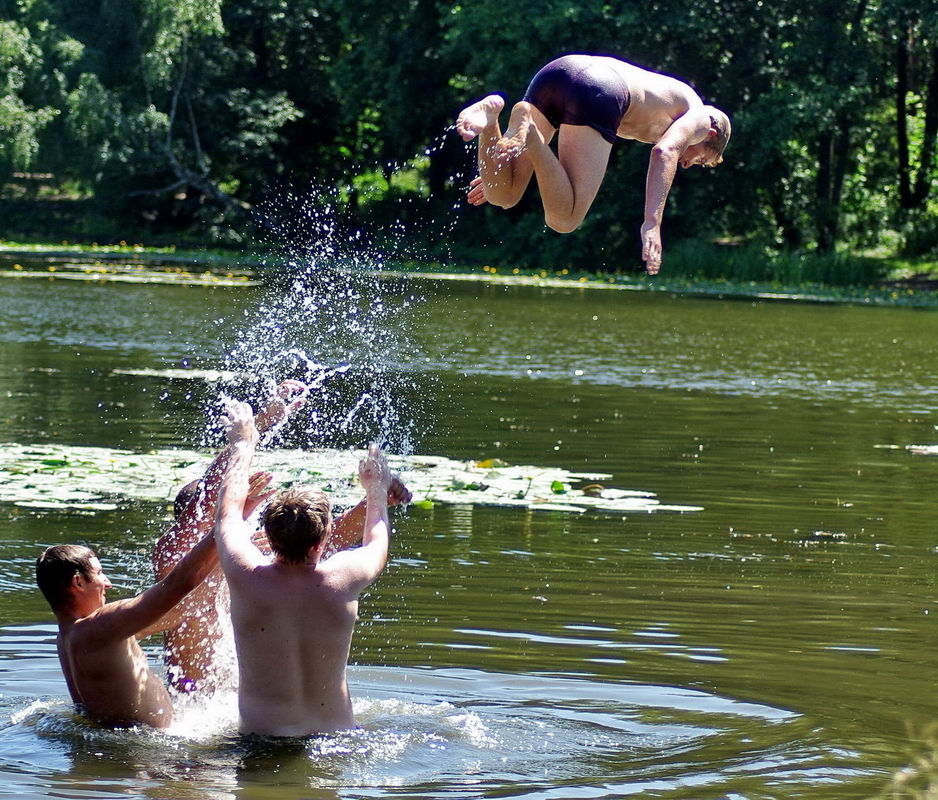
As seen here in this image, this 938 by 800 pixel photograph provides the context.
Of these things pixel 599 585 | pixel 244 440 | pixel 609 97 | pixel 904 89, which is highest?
pixel 904 89

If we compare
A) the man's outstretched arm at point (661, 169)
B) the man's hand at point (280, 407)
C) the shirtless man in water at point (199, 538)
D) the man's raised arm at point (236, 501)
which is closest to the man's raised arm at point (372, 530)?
the shirtless man in water at point (199, 538)

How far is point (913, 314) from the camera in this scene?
30547 mm

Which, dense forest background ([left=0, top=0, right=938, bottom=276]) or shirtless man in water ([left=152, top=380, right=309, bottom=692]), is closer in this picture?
shirtless man in water ([left=152, top=380, right=309, bottom=692])

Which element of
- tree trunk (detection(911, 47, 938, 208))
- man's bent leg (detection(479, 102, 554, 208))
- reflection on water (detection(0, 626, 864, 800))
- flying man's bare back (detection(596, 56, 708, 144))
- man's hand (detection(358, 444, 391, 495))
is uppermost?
tree trunk (detection(911, 47, 938, 208))

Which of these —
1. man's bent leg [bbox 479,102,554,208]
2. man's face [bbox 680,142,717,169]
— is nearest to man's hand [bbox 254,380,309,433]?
man's bent leg [bbox 479,102,554,208]

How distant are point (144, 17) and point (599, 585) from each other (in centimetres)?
4020

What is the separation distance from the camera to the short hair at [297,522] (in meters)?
5.47

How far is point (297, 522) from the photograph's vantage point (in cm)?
550

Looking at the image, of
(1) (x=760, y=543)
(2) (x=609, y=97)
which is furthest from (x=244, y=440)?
(1) (x=760, y=543)

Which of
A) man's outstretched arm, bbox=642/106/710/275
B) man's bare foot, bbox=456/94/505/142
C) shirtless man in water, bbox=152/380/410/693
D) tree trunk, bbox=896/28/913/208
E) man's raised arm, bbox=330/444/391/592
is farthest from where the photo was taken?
tree trunk, bbox=896/28/913/208

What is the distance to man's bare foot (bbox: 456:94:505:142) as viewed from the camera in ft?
22.6

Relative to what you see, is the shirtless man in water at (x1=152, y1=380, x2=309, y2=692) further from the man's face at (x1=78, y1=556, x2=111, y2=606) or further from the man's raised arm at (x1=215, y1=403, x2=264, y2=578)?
the man's face at (x1=78, y1=556, x2=111, y2=606)

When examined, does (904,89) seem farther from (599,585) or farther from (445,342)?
(599,585)

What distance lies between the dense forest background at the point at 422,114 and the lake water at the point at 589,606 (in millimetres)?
24102
